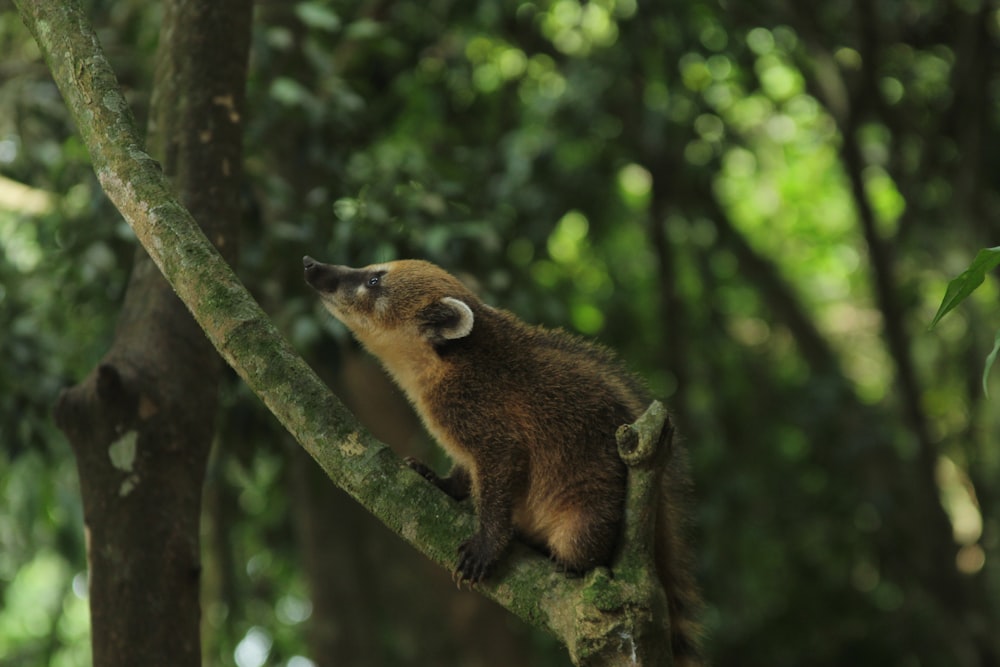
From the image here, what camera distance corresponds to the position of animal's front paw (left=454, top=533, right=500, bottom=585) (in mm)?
3492

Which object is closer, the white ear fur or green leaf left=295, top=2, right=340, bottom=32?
the white ear fur

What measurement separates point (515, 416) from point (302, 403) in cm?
120

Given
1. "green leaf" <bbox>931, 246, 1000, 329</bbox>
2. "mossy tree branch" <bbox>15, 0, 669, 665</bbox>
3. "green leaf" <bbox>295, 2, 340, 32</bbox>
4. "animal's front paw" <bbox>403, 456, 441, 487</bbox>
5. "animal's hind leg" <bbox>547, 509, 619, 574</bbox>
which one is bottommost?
"animal's front paw" <bbox>403, 456, 441, 487</bbox>

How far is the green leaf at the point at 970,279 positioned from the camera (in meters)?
2.78

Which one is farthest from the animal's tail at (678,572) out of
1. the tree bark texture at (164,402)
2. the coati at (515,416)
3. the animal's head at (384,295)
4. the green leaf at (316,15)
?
the green leaf at (316,15)

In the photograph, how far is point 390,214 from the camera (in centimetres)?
572

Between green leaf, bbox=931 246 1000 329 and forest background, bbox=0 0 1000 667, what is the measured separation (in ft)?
9.62

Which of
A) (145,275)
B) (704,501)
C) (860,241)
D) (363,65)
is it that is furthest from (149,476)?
(860,241)

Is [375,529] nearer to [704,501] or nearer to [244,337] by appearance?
[704,501]

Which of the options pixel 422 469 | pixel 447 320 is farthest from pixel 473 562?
pixel 447 320

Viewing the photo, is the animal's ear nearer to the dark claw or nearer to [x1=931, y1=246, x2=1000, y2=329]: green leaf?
the dark claw

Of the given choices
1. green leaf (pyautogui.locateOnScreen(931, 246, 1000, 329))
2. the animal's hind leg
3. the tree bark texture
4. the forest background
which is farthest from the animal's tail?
the forest background

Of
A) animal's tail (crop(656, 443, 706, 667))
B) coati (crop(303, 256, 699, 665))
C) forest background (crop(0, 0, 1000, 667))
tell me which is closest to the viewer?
coati (crop(303, 256, 699, 665))

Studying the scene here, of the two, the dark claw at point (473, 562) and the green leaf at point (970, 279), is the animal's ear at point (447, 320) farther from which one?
the green leaf at point (970, 279)
